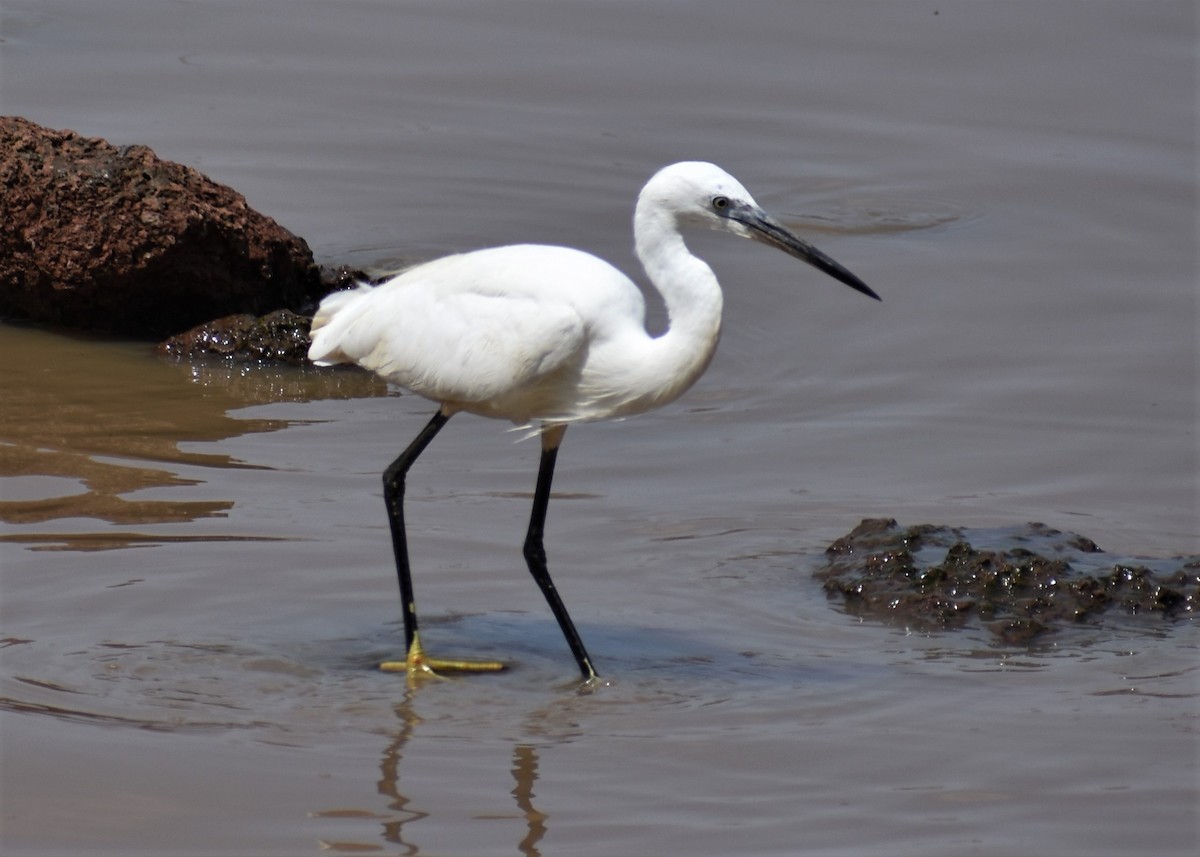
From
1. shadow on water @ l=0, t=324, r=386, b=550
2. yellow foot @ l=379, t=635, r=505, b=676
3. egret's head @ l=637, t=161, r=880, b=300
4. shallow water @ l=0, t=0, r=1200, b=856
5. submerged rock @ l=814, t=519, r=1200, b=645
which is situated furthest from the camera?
shadow on water @ l=0, t=324, r=386, b=550

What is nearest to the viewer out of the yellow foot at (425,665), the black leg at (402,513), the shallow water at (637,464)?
the shallow water at (637,464)

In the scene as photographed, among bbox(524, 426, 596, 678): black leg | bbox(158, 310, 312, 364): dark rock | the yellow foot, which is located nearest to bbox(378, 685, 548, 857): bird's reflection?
the yellow foot

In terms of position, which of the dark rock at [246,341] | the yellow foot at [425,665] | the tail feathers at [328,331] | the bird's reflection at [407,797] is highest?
the tail feathers at [328,331]

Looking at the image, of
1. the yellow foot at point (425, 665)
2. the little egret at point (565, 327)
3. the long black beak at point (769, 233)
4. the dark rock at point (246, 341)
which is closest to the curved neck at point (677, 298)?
the little egret at point (565, 327)


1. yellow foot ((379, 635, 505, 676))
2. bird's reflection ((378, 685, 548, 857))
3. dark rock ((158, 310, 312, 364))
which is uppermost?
dark rock ((158, 310, 312, 364))

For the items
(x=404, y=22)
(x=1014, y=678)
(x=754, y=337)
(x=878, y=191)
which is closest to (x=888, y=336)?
(x=754, y=337)

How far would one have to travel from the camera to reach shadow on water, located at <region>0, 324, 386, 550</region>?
6.48 m

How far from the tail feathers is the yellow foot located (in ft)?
3.56

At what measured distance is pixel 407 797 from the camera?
4.52 meters

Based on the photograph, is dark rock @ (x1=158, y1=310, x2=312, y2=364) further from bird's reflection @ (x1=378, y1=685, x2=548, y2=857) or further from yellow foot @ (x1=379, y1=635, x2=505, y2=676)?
bird's reflection @ (x1=378, y1=685, x2=548, y2=857)

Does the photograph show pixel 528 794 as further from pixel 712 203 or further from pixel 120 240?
pixel 120 240

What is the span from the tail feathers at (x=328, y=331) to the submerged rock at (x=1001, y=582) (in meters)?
1.92

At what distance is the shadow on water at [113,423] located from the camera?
21.3 ft

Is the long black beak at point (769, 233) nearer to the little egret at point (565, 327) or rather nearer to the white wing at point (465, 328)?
the little egret at point (565, 327)
